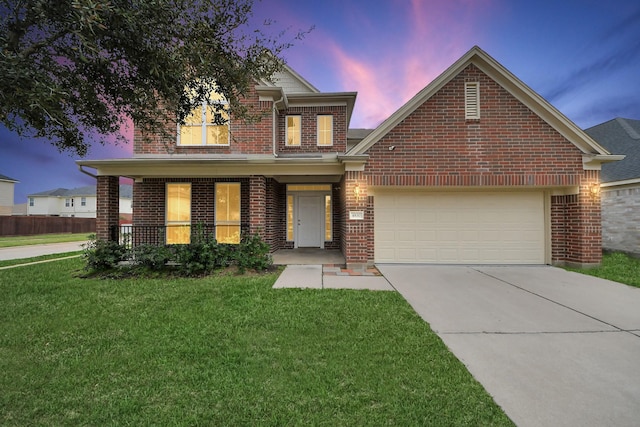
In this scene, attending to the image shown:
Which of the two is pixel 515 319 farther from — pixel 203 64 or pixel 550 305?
pixel 203 64

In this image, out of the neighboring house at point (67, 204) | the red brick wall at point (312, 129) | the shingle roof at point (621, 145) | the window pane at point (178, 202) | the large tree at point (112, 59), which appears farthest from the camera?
the neighboring house at point (67, 204)

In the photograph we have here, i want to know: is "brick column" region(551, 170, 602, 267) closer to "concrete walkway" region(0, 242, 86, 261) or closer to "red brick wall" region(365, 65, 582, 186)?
"red brick wall" region(365, 65, 582, 186)

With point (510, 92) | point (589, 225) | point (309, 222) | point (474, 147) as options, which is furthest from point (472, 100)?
point (309, 222)

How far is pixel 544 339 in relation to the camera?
144 inches

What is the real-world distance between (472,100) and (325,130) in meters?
5.67

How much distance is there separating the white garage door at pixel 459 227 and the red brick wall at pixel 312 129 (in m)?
3.96

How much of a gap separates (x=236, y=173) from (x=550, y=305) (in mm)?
8381

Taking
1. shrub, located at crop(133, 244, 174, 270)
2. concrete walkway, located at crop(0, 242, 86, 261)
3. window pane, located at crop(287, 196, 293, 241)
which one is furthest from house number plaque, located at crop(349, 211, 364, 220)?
→ concrete walkway, located at crop(0, 242, 86, 261)

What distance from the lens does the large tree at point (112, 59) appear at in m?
3.57

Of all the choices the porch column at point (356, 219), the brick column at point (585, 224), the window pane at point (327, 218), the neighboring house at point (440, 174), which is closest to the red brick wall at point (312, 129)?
the neighboring house at point (440, 174)

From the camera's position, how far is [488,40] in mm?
18781

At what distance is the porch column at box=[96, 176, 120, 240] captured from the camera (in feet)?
27.0

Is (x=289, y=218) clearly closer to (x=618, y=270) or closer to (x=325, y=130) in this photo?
(x=325, y=130)

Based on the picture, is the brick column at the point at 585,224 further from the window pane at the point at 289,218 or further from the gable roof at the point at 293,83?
the gable roof at the point at 293,83
